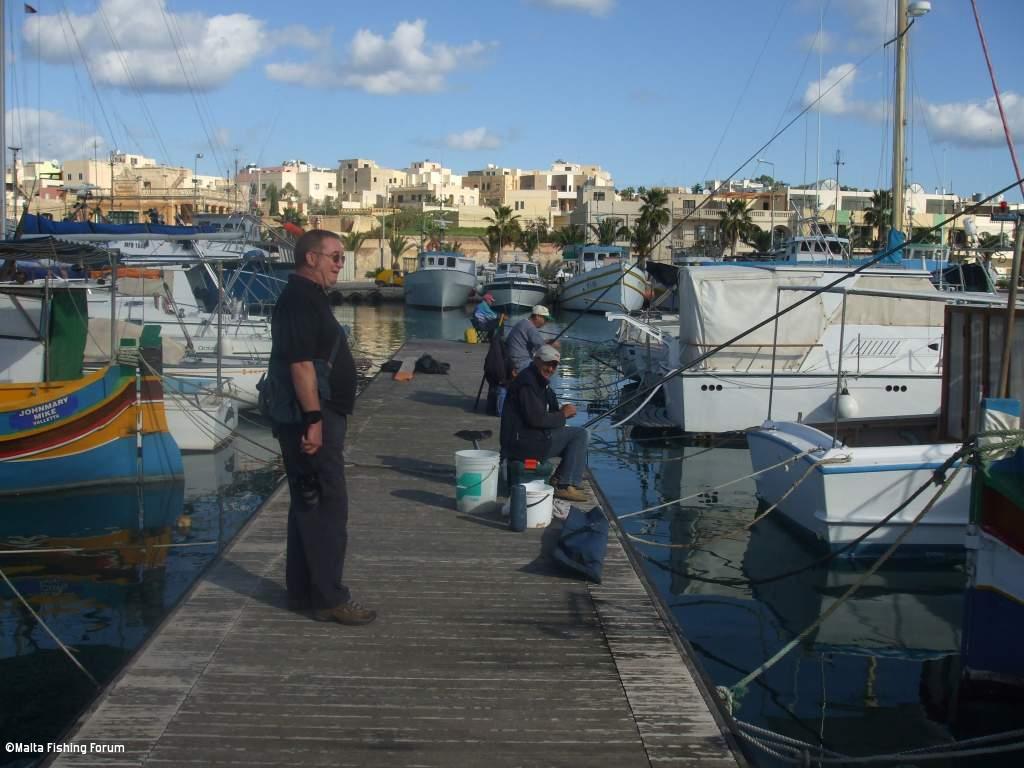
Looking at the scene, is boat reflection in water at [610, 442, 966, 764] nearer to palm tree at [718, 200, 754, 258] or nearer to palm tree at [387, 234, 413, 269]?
palm tree at [718, 200, 754, 258]

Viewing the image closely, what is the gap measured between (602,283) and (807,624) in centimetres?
4092

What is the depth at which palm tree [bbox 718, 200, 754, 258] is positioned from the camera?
6719cm

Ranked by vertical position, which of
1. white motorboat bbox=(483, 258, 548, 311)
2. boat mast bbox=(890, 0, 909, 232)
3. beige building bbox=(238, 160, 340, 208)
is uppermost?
beige building bbox=(238, 160, 340, 208)

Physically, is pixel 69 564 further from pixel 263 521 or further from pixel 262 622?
pixel 262 622

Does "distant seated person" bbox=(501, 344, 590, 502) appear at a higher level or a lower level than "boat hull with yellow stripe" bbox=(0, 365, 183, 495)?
higher

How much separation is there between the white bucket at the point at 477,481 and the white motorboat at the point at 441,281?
45524 mm

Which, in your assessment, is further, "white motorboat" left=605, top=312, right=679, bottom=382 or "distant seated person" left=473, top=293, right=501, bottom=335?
"white motorboat" left=605, top=312, right=679, bottom=382

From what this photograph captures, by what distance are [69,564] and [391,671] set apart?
675cm

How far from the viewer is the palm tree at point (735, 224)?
67188mm

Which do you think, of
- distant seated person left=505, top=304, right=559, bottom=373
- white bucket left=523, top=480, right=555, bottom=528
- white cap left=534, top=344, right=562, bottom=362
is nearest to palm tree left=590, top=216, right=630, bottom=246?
distant seated person left=505, top=304, right=559, bottom=373

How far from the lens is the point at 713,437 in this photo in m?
16.9

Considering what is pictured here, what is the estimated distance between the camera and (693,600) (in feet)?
31.9

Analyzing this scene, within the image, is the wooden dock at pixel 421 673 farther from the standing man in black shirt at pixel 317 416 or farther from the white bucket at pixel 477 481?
the white bucket at pixel 477 481

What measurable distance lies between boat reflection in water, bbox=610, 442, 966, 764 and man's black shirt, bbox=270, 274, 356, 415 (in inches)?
137
